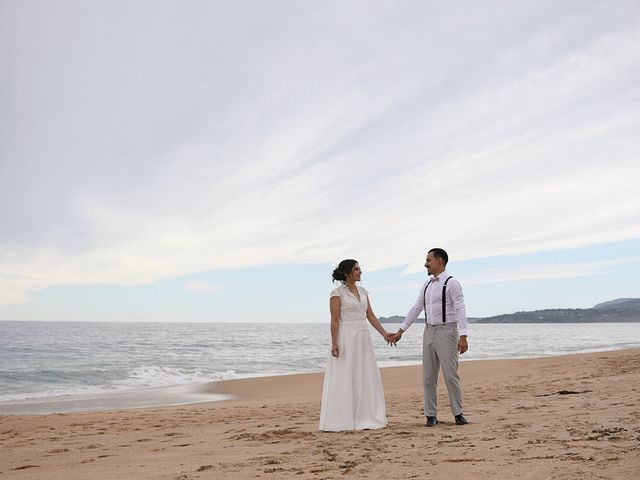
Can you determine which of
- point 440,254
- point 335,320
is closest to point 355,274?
point 335,320

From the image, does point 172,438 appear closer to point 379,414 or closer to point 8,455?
point 8,455

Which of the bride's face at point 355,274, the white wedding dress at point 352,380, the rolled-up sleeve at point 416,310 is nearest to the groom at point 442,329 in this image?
the rolled-up sleeve at point 416,310

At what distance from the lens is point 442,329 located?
21.2 feet

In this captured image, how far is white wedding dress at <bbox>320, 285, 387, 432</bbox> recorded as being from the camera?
646cm

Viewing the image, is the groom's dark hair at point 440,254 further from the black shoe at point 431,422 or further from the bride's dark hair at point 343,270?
the black shoe at point 431,422

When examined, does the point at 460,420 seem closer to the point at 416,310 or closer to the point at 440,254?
the point at 416,310

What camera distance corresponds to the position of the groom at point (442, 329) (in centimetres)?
643

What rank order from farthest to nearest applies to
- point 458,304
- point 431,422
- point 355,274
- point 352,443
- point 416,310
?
point 416,310 < point 355,274 < point 431,422 < point 458,304 < point 352,443

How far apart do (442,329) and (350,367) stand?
108 centimetres

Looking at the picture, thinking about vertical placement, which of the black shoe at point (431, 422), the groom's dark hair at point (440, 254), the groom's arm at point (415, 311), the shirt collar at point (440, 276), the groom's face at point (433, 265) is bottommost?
the black shoe at point (431, 422)

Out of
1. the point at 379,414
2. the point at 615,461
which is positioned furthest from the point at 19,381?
the point at 615,461

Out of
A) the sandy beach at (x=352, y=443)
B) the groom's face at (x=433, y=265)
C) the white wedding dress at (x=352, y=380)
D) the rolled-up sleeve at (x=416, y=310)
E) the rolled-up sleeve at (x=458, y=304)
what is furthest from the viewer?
the rolled-up sleeve at (x=416, y=310)

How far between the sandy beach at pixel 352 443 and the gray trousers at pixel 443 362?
302 millimetres

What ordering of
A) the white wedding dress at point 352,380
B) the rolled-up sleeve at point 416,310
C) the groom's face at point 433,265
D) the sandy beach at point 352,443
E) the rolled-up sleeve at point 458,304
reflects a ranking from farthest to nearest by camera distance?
1. the rolled-up sleeve at point 416,310
2. the groom's face at point 433,265
3. the white wedding dress at point 352,380
4. the rolled-up sleeve at point 458,304
5. the sandy beach at point 352,443
